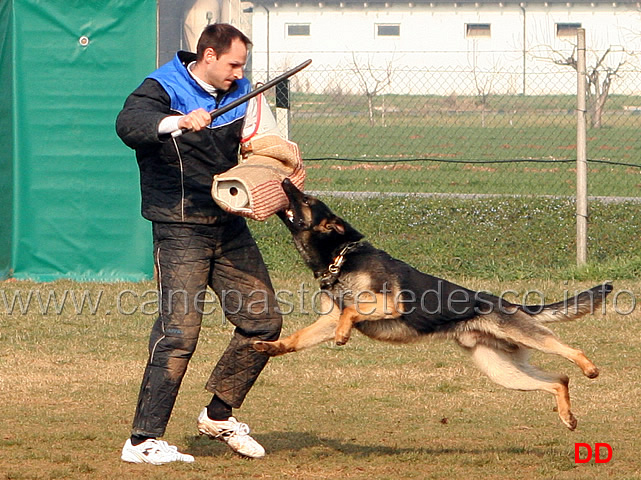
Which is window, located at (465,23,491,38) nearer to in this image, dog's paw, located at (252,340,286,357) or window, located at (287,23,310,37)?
window, located at (287,23,310,37)

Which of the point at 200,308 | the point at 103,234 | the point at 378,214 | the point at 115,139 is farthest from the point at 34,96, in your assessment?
the point at 200,308

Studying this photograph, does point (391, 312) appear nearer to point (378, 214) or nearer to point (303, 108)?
point (378, 214)

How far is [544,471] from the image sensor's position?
430 centimetres

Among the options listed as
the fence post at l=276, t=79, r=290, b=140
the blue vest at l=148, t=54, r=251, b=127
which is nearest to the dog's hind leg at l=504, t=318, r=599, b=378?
the blue vest at l=148, t=54, r=251, b=127

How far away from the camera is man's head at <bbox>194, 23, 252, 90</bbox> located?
13.7 feet

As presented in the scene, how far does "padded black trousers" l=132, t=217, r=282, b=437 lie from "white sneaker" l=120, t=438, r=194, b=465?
0.06 meters

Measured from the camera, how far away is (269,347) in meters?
4.36

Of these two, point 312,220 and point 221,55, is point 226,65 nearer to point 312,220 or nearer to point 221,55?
point 221,55

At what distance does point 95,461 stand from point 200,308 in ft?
2.84

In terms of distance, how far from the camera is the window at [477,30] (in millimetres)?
41875

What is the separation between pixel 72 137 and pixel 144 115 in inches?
205

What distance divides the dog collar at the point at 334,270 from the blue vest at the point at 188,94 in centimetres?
84

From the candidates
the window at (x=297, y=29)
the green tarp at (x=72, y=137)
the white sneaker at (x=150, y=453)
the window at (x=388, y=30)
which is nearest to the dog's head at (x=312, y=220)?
the white sneaker at (x=150, y=453)

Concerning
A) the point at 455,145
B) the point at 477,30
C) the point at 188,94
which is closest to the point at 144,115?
the point at 188,94
